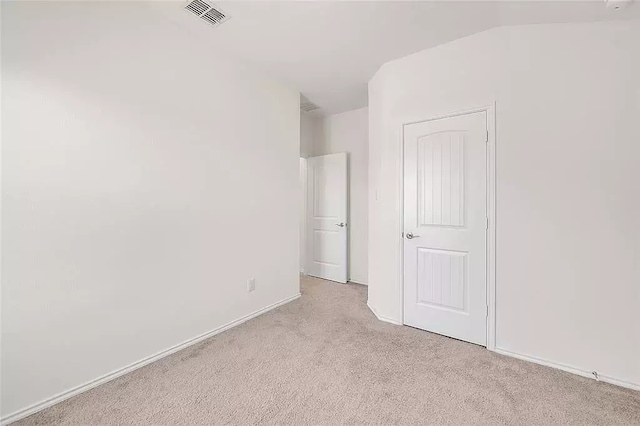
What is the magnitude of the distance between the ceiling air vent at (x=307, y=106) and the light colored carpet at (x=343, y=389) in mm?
3025

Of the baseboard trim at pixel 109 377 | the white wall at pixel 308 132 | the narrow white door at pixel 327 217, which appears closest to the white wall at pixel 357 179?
the narrow white door at pixel 327 217

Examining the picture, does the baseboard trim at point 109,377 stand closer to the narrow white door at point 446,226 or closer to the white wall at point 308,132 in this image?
the narrow white door at point 446,226

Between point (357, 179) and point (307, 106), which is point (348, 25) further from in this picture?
point (357, 179)

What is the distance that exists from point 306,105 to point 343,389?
354cm

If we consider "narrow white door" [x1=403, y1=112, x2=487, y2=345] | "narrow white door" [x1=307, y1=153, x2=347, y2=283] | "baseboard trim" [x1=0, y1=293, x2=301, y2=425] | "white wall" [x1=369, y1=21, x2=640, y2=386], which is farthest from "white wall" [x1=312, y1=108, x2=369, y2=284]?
"baseboard trim" [x1=0, y1=293, x2=301, y2=425]

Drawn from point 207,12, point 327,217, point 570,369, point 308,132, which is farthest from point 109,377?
point 308,132

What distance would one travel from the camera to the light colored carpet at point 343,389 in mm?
1533

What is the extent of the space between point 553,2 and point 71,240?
3555 mm

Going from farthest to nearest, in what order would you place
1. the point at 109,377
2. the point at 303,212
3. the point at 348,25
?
1. the point at 303,212
2. the point at 348,25
3. the point at 109,377

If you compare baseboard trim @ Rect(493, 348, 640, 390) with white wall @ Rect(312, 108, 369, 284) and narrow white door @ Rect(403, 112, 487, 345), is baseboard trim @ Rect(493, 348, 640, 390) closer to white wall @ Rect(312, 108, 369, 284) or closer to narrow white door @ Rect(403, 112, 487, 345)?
narrow white door @ Rect(403, 112, 487, 345)

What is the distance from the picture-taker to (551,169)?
6.66 ft

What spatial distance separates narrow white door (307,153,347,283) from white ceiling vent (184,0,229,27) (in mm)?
2398

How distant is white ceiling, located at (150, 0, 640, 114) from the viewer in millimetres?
1944

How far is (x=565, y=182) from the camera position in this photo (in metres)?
1.99
